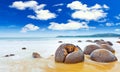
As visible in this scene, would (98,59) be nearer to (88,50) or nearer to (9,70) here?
(88,50)

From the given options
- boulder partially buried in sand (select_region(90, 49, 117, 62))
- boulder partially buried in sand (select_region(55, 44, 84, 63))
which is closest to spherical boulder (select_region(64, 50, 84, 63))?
boulder partially buried in sand (select_region(55, 44, 84, 63))

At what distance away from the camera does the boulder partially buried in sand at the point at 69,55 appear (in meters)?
9.47

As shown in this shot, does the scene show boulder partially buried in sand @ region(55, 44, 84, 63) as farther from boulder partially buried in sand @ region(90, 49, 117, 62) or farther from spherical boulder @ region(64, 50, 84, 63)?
boulder partially buried in sand @ region(90, 49, 117, 62)

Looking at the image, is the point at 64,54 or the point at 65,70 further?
the point at 64,54

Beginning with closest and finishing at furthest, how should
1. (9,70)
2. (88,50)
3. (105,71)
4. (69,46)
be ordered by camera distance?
Answer: (105,71), (9,70), (69,46), (88,50)

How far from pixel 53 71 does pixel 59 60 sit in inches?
84.2

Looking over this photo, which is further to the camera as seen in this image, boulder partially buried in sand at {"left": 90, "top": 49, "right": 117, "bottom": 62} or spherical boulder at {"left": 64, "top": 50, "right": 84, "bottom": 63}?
boulder partially buried in sand at {"left": 90, "top": 49, "right": 117, "bottom": 62}

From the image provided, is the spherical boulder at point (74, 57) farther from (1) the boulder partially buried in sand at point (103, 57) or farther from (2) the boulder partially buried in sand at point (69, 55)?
(1) the boulder partially buried in sand at point (103, 57)

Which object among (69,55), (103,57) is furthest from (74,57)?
(103,57)

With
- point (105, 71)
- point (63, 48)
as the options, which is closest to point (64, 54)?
point (63, 48)

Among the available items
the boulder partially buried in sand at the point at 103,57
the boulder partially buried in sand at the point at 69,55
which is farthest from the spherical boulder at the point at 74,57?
the boulder partially buried in sand at the point at 103,57

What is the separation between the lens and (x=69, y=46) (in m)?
10.1

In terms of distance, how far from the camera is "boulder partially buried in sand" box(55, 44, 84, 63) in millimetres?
9469

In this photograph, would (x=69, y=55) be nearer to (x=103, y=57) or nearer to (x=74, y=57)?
(x=74, y=57)
